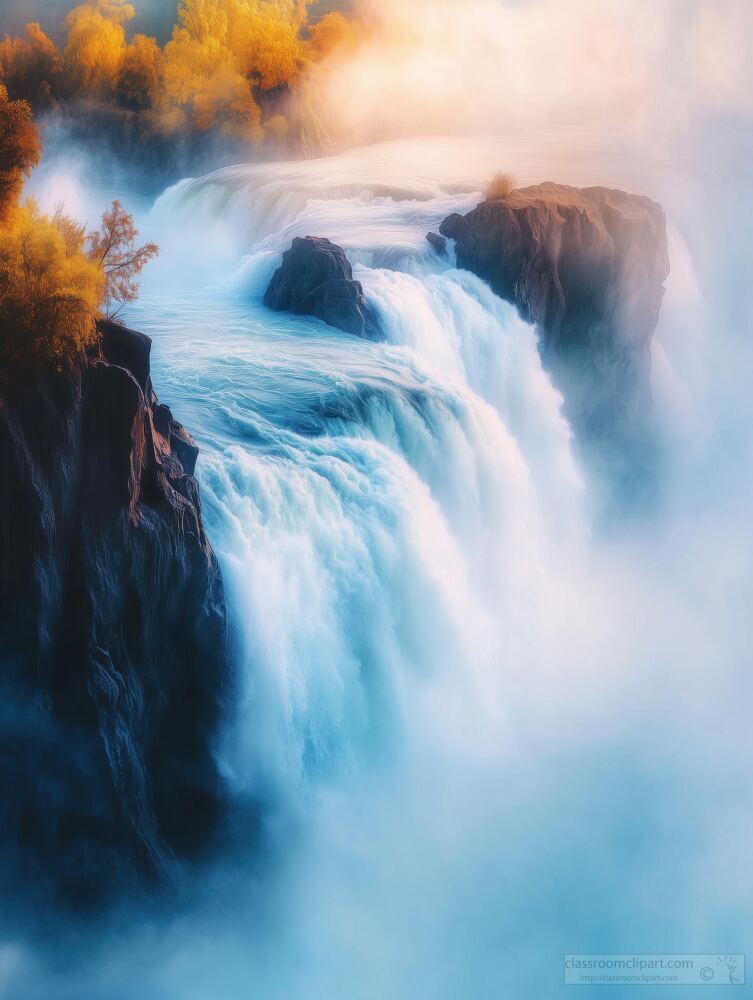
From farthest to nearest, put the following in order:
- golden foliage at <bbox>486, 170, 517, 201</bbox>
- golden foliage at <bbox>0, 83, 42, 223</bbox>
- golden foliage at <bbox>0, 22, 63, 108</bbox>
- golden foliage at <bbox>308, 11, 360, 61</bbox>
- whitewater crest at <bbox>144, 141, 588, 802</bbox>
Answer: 1. golden foliage at <bbox>308, 11, 360, 61</bbox>
2. golden foliage at <bbox>0, 22, 63, 108</bbox>
3. golden foliage at <bbox>486, 170, 517, 201</bbox>
4. whitewater crest at <bbox>144, 141, 588, 802</bbox>
5. golden foliage at <bbox>0, 83, 42, 223</bbox>

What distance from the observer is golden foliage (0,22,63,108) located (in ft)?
89.6

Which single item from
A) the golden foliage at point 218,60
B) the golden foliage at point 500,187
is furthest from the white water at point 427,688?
the golden foliage at point 218,60

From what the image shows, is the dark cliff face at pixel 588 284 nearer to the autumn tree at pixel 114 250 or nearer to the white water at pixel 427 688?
the white water at pixel 427 688

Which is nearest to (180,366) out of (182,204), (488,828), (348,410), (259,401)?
(259,401)

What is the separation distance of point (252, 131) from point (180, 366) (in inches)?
812

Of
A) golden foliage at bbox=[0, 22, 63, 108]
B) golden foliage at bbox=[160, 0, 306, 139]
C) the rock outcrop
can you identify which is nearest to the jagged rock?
the rock outcrop

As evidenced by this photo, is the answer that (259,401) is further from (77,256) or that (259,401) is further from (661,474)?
(661,474)

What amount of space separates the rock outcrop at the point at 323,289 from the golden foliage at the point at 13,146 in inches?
351

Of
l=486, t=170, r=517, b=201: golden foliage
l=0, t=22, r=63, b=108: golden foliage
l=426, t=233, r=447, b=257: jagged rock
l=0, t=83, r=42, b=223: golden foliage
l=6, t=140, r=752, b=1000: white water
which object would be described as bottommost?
l=6, t=140, r=752, b=1000: white water

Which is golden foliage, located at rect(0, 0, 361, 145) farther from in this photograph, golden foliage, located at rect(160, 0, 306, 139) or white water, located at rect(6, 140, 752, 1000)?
white water, located at rect(6, 140, 752, 1000)

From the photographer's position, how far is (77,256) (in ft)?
19.7

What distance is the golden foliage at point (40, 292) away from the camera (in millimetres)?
5781

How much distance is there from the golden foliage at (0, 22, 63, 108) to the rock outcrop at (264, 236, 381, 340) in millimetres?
17228

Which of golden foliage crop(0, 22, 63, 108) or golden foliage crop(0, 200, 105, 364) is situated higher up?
golden foliage crop(0, 22, 63, 108)
